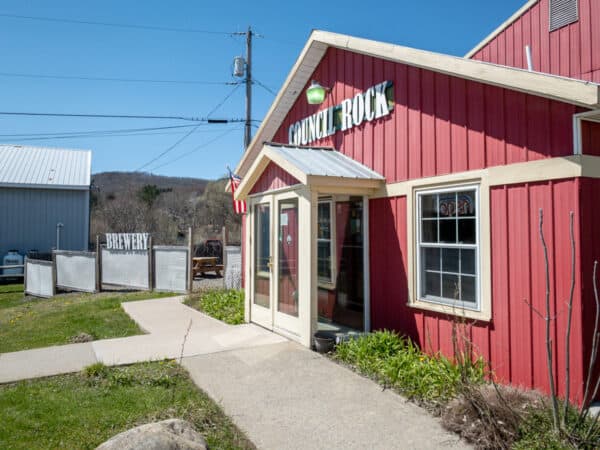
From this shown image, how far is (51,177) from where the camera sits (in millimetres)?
22484

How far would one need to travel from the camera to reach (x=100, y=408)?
4.66 meters

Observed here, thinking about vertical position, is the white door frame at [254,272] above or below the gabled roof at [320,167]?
below

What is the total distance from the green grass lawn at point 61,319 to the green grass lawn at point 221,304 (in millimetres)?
1674

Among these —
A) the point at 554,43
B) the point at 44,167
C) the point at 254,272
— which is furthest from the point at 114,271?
the point at 554,43

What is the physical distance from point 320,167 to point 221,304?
5051 millimetres

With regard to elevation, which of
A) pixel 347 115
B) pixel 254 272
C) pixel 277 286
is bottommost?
pixel 277 286

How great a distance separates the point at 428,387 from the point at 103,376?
4019mm

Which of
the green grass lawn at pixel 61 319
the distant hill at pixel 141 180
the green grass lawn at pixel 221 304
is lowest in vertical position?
the green grass lawn at pixel 61 319

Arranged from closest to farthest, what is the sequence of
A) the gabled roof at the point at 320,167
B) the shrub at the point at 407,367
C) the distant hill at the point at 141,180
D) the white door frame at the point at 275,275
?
the shrub at the point at 407,367
the gabled roof at the point at 320,167
the white door frame at the point at 275,275
the distant hill at the point at 141,180

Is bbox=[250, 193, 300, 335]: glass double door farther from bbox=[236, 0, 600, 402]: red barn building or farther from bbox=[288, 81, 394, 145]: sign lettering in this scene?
bbox=[288, 81, 394, 145]: sign lettering

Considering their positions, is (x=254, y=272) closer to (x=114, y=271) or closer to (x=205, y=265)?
(x=114, y=271)

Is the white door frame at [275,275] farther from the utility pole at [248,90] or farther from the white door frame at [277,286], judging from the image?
the utility pole at [248,90]

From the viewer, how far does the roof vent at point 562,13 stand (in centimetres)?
818

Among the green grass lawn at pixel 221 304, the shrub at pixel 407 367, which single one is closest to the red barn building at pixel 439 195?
the shrub at pixel 407 367
